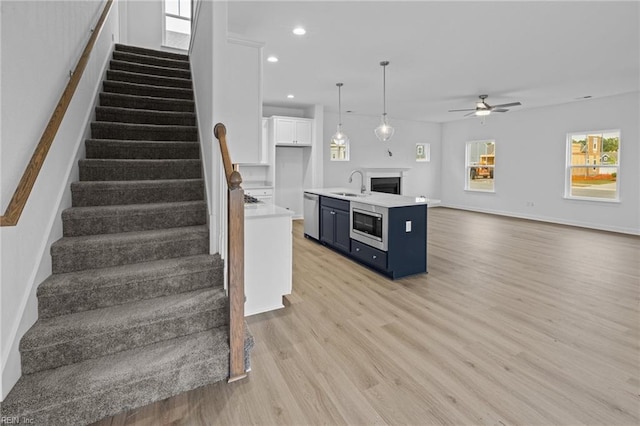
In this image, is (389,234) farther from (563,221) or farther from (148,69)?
(563,221)

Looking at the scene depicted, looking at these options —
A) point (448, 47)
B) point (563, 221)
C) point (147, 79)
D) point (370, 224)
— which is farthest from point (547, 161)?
point (147, 79)

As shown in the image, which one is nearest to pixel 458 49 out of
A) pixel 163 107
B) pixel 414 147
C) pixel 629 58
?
pixel 629 58

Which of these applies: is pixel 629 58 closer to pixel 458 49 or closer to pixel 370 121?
pixel 458 49

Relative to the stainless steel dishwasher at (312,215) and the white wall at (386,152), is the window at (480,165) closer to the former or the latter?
the white wall at (386,152)

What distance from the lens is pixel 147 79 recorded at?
13.1ft

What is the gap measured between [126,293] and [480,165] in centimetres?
950

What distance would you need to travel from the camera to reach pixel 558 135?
7512mm

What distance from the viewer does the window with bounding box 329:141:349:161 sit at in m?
8.66

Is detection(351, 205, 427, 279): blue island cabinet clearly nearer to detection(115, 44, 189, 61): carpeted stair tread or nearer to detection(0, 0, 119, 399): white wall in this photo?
detection(0, 0, 119, 399): white wall

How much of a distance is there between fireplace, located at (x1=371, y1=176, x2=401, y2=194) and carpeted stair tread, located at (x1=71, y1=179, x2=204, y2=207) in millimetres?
6638

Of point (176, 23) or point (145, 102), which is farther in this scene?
point (176, 23)

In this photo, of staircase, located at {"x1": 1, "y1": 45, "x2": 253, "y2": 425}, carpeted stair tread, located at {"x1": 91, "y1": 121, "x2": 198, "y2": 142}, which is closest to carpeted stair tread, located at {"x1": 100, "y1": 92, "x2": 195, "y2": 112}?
→ staircase, located at {"x1": 1, "y1": 45, "x2": 253, "y2": 425}

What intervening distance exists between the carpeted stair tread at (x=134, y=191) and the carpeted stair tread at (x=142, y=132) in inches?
28.0

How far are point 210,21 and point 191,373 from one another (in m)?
2.44
